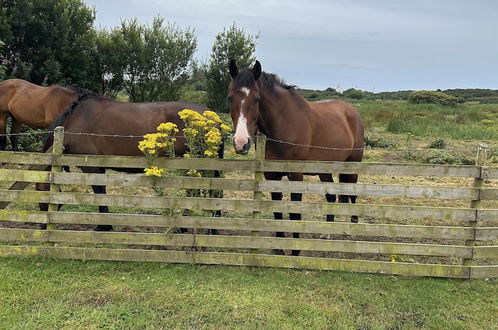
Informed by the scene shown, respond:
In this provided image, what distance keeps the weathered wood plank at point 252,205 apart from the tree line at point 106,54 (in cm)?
730

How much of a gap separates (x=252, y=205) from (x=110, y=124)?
272 centimetres

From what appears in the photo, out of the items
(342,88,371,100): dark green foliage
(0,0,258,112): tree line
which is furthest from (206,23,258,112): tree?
(342,88,371,100): dark green foliage

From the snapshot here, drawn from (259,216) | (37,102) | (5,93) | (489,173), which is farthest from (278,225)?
(5,93)

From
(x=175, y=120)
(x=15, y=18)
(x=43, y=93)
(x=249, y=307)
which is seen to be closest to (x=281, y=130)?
(x=175, y=120)

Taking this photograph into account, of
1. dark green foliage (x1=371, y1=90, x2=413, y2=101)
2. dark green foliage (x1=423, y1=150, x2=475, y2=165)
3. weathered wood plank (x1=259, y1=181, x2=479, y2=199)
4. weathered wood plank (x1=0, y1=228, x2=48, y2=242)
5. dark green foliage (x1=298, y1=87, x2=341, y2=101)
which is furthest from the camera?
dark green foliage (x1=371, y1=90, x2=413, y2=101)

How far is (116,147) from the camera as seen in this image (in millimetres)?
5758

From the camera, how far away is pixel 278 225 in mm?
4414

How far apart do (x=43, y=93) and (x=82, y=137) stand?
3.02m

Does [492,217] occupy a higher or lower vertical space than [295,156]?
Result: lower

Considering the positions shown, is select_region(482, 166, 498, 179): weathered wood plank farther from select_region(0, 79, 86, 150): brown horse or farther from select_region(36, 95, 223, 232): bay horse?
select_region(0, 79, 86, 150): brown horse

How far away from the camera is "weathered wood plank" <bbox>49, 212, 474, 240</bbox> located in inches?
171

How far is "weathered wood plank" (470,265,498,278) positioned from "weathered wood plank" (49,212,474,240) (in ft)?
1.31

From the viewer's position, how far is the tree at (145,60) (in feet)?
46.5

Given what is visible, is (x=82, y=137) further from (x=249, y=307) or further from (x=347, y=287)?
(x=347, y=287)
